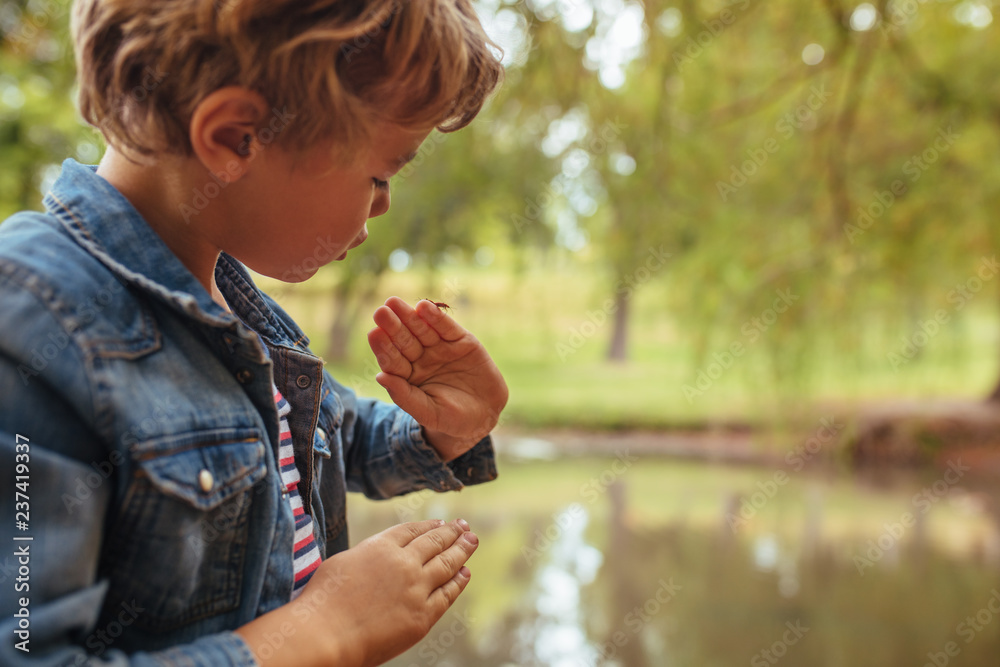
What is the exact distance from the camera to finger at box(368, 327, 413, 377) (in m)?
0.61

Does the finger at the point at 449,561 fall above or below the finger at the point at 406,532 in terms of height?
below

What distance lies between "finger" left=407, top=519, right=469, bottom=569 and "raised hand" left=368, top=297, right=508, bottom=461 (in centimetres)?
11

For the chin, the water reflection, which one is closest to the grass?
the chin

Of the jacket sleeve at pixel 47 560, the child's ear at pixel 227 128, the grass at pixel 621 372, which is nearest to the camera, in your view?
the jacket sleeve at pixel 47 560

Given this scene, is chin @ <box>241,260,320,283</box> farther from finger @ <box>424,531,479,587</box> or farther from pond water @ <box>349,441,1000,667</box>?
pond water @ <box>349,441,1000,667</box>

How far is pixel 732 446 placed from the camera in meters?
4.71

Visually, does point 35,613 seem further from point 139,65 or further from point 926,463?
point 926,463

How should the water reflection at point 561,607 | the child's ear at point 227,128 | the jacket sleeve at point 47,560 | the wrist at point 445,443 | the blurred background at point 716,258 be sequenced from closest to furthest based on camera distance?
1. the jacket sleeve at point 47,560
2. the child's ear at point 227,128
3. the wrist at point 445,443
4. the water reflection at point 561,607
5. the blurred background at point 716,258

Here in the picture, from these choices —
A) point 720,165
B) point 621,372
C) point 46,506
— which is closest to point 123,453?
point 46,506

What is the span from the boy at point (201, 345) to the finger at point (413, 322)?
0.25 feet

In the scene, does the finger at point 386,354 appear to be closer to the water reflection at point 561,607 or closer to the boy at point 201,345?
the boy at point 201,345

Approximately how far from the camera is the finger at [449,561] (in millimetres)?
519

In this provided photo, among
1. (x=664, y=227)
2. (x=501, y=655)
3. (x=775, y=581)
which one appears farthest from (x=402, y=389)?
(x=775, y=581)

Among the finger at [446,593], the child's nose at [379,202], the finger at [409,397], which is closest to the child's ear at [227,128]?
→ the child's nose at [379,202]
